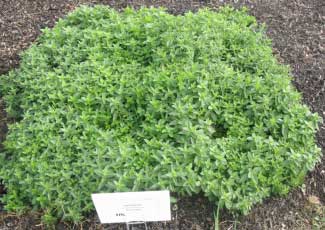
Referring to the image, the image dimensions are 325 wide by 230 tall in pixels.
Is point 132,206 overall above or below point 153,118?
below

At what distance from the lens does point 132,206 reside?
2355 mm

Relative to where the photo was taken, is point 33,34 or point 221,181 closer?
point 221,181

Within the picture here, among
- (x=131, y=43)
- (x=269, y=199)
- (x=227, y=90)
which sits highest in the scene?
(x=131, y=43)

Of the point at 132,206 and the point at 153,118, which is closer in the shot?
the point at 132,206

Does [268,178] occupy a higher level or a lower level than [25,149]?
lower

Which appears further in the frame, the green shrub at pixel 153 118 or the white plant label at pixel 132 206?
the green shrub at pixel 153 118

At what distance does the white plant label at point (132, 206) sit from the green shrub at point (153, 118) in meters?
0.17

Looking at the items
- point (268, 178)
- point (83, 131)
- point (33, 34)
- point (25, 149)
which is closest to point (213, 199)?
point (268, 178)

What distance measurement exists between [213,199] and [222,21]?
146 cm

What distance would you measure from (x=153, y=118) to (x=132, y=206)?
2.26 feet

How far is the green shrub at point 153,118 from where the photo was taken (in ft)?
8.63

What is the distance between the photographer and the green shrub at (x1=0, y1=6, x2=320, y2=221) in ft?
8.63

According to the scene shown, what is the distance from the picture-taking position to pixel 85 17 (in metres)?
3.72

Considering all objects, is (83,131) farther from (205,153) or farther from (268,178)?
(268,178)
